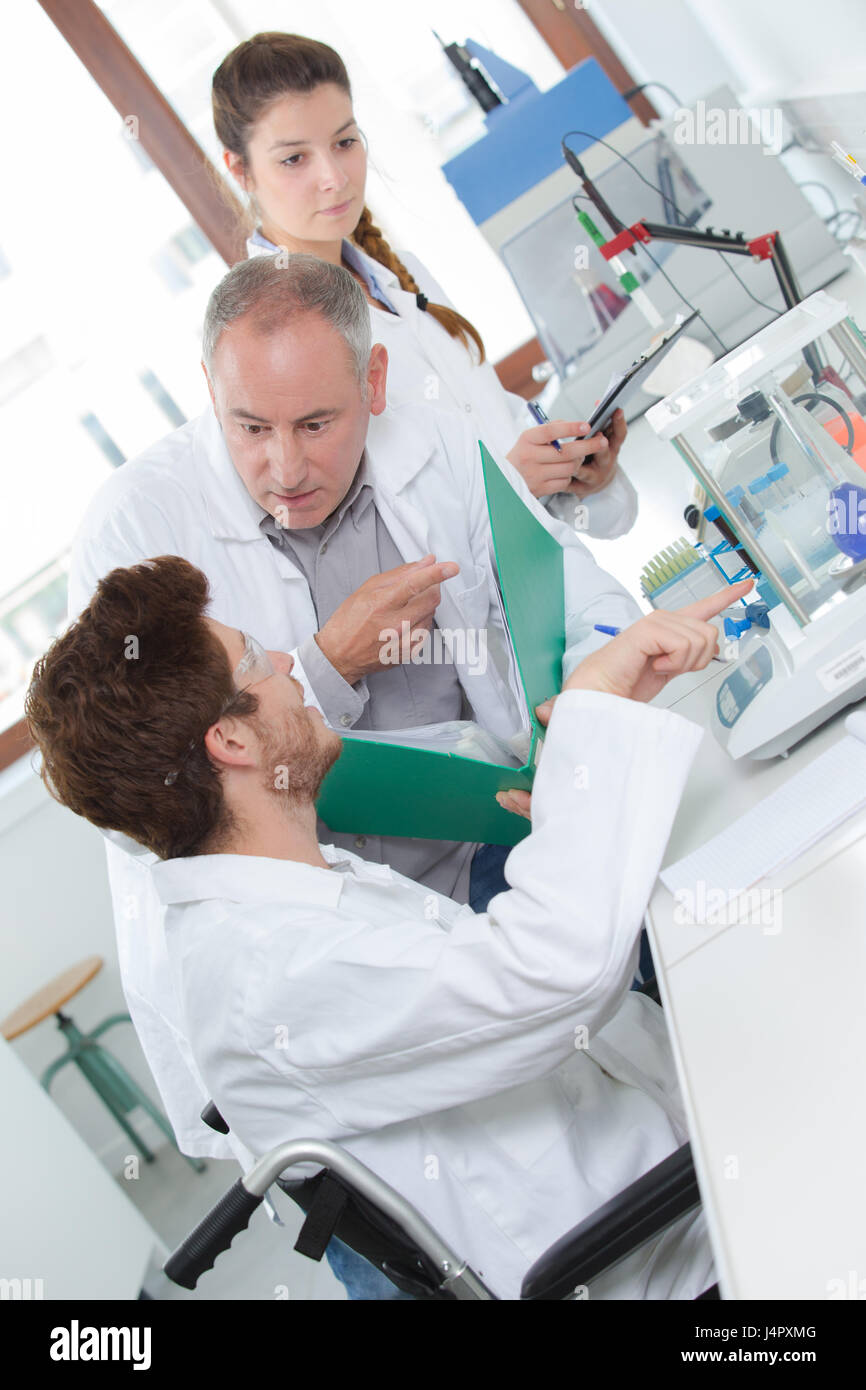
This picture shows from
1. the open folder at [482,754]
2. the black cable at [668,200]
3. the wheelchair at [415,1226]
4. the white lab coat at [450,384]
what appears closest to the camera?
the wheelchair at [415,1226]

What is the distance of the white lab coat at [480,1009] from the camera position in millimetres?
934

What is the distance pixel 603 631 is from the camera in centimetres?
141

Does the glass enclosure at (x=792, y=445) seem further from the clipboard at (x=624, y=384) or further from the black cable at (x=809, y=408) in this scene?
the clipboard at (x=624, y=384)

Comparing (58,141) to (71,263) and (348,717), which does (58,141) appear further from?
(348,717)

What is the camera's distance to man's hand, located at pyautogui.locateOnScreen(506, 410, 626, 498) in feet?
5.44

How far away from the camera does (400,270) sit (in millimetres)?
2092

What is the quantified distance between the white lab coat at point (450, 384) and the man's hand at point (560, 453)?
6 centimetres

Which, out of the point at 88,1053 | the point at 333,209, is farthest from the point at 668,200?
the point at 88,1053

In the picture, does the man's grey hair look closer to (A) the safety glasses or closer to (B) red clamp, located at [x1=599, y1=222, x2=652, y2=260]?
(A) the safety glasses

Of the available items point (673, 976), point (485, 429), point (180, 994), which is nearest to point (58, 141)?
point (485, 429)

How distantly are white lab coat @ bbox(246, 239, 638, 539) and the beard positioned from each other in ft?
2.44

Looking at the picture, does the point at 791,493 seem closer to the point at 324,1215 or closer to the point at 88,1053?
the point at 324,1215

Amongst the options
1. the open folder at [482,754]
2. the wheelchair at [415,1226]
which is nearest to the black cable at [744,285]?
the open folder at [482,754]

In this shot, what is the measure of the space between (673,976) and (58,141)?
3.00 m
